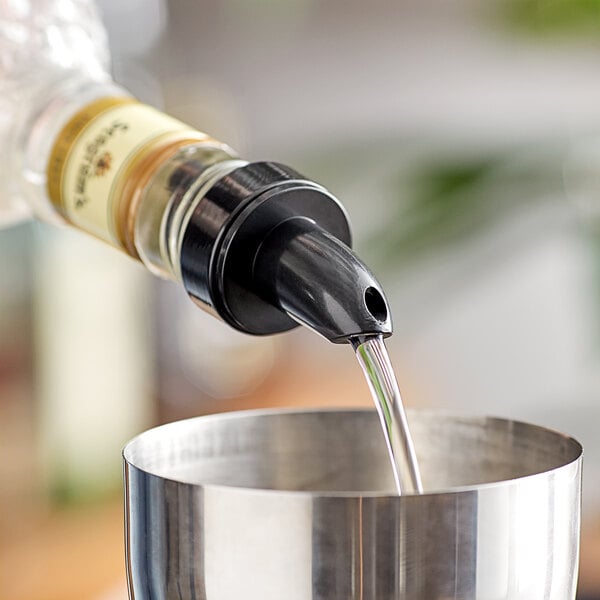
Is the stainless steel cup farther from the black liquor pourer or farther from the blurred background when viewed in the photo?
the blurred background

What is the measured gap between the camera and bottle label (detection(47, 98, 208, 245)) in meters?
0.37

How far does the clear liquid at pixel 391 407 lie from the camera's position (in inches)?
11.7

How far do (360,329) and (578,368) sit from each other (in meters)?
1.75

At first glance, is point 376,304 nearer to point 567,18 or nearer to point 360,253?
point 567,18

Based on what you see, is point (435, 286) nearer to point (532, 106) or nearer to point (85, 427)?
point (532, 106)

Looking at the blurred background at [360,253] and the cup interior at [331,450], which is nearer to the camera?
the cup interior at [331,450]

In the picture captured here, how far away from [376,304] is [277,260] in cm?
3

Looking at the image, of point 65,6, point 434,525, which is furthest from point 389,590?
point 65,6

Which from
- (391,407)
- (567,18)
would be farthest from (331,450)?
(567,18)

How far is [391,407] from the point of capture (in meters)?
0.31

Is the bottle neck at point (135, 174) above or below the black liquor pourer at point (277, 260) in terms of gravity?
above

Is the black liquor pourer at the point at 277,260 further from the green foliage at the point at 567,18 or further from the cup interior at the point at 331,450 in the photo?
the green foliage at the point at 567,18

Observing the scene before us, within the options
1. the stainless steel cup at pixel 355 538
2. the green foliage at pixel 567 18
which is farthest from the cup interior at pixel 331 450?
the green foliage at pixel 567 18

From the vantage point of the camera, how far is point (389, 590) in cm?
26
